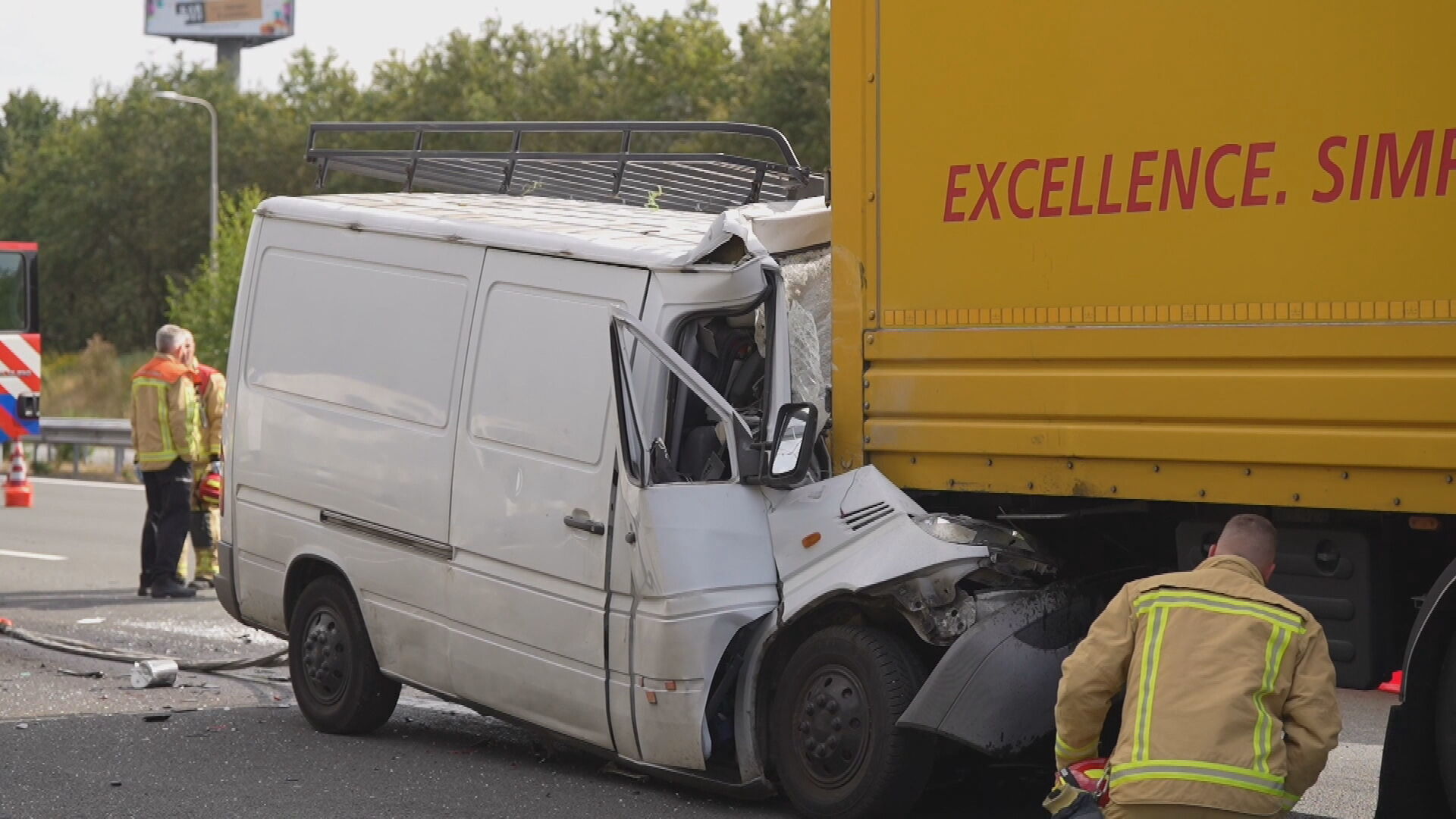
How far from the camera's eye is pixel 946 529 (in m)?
5.63

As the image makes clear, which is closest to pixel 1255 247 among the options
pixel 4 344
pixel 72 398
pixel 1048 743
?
pixel 1048 743

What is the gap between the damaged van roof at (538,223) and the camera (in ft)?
20.1

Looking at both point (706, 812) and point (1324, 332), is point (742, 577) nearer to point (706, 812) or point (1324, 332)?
point (706, 812)

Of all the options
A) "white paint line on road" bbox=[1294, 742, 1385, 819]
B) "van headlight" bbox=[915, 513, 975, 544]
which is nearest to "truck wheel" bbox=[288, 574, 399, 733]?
"van headlight" bbox=[915, 513, 975, 544]

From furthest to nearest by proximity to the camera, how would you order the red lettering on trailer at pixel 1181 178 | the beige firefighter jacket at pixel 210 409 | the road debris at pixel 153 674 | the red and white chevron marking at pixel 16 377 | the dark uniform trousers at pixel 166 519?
the red and white chevron marking at pixel 16 377, the beige firefighter jacket at pixel 210 409, the dark uniform trousers at pixel 166 519, the road debris at pixel 153 674, the red lettering on trailer at pixel 1181 178

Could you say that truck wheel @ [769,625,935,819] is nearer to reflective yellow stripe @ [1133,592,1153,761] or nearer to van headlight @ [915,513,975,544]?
van headlight @ [915,513,975,544]

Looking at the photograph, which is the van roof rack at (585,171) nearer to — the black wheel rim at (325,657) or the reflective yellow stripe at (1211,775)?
the black wheel rim at (325,657)

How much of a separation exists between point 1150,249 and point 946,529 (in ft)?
3.55

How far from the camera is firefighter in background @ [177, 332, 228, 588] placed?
11.8 m

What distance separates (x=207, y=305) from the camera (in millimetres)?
29344

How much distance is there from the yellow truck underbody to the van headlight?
137 millimetres

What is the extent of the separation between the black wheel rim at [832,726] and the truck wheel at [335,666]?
2198 millimetres

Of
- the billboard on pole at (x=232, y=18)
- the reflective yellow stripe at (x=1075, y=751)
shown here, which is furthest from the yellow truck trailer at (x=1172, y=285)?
the billboard on pole at (x=232, y=18)

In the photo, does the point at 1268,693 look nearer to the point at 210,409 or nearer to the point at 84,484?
the point at 210,409
